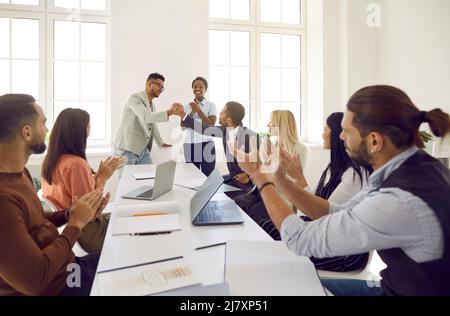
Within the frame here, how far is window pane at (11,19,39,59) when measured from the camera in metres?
4.36

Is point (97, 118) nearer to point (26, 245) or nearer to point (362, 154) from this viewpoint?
point (26, 245)

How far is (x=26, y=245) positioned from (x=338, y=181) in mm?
1443

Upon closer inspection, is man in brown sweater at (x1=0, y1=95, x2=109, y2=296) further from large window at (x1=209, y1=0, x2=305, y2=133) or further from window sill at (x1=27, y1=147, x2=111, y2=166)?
large window at (x1=209, y1=0, x2=305, y2=133)

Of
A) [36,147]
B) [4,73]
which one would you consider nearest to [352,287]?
[36,147]

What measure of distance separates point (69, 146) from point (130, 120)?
1.87 m

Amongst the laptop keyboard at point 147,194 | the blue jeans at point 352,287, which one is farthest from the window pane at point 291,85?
the blue jeans at point 352,287

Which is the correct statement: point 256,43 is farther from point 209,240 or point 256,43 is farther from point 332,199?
point 209,240

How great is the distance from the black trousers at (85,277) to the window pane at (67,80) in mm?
3524

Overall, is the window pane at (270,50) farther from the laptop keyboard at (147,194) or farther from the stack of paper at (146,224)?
the stack of paper at (146,224)

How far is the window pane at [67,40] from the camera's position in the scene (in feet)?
14.6

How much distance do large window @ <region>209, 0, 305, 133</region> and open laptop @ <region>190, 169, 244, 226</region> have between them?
3.44 metres
